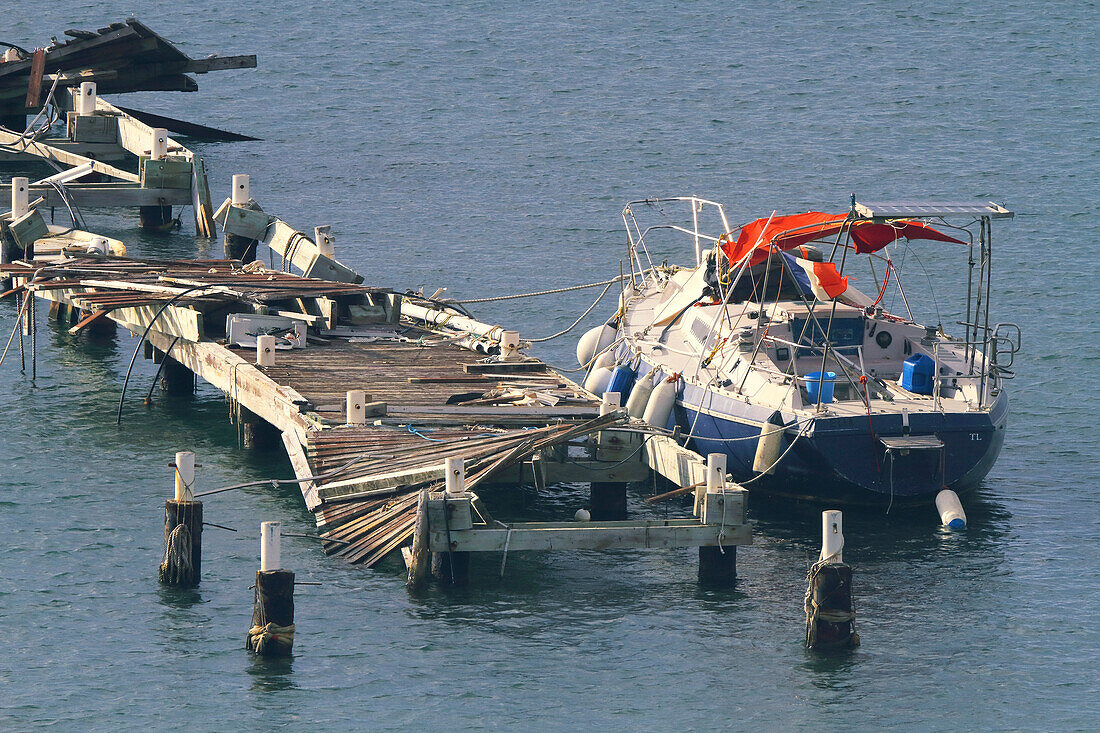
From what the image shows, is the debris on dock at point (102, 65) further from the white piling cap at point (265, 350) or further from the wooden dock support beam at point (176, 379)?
the white piling cap at point (265, 350)

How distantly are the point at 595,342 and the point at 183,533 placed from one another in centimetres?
1318

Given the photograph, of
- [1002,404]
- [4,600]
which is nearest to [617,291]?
[1002,404]

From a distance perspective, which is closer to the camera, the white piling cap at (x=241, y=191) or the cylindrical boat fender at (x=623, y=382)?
the cylindrical boat fender at (x=623, y=382)

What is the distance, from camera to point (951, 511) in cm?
2836

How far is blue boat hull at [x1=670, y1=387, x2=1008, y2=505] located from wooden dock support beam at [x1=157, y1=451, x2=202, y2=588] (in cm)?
944

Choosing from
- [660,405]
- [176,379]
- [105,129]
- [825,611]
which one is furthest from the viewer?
[105,129]

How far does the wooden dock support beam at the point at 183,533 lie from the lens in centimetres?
2375

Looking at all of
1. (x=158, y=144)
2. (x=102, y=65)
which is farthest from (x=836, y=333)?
(x=102, y=65)

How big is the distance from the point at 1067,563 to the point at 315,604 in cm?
1160

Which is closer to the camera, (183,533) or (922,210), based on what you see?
(183,533)

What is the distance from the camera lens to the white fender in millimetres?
30594

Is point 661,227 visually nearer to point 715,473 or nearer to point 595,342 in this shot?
point 595,342

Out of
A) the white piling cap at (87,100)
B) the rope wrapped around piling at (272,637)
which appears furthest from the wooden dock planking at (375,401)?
the white piling cap at (87,100)

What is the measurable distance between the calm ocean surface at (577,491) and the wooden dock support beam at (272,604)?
0.89ft
